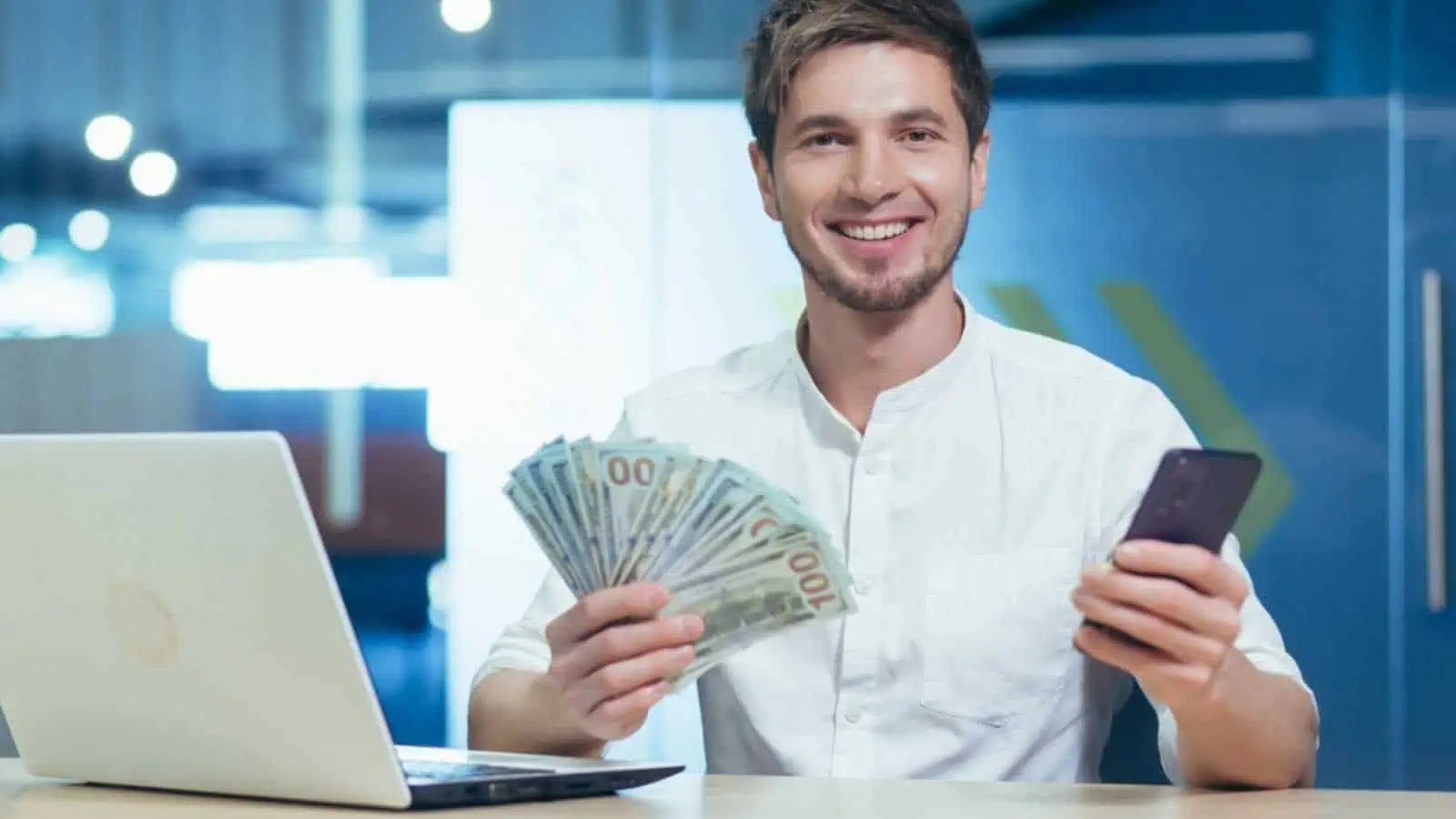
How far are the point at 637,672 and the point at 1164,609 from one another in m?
Answer: 0.40

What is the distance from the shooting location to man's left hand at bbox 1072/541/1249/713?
4.10 ft

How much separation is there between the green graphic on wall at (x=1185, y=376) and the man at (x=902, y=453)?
1.37 meters

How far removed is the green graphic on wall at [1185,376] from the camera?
3.29 m

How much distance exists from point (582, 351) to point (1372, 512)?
1.51 meters

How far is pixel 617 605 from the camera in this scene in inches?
53.1

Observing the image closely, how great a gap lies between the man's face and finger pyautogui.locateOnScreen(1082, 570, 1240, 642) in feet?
2.13

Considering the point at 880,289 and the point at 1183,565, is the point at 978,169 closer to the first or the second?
the point at 880,289

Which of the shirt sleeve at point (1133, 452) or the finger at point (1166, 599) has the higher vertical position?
the shirt sleeve at point (1133, 452)

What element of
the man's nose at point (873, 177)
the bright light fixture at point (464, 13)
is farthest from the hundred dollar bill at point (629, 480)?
the bright light fixture at point (464, 13)

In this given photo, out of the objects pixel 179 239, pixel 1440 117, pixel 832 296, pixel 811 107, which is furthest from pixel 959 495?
pixel 179 239

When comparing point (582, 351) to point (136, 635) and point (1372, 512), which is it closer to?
point (1372, 512)

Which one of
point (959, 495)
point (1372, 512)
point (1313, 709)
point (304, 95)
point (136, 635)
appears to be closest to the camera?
point (136, 635)

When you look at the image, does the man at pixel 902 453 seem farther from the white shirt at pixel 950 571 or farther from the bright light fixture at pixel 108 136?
the bright light fixture at pixel 108 136

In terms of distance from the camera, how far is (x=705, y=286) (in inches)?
133
